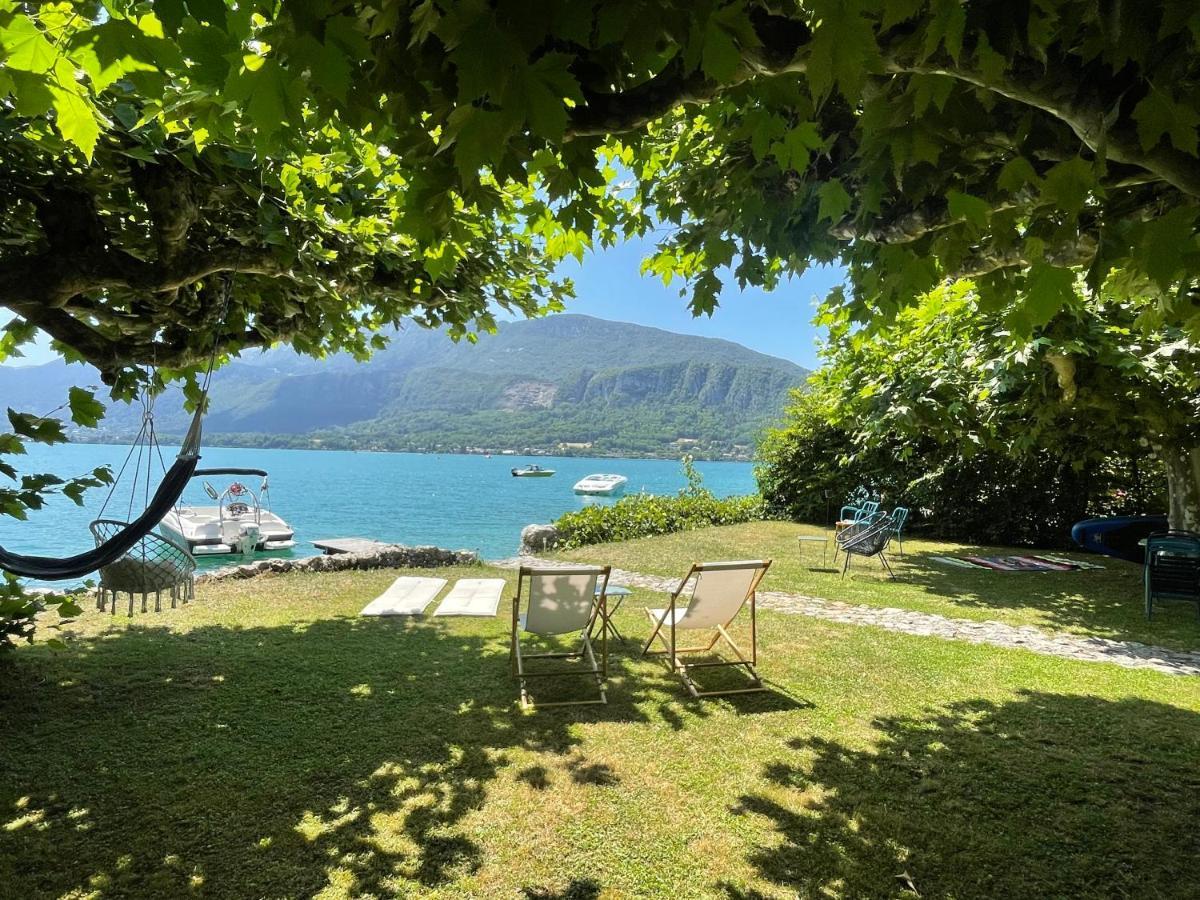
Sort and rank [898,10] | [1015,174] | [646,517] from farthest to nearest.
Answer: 1. [646,517]
2. [1015,174]
3. [898,10]

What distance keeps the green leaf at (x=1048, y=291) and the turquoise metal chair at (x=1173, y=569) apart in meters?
7.35

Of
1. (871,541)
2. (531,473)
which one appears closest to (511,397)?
(531,473)

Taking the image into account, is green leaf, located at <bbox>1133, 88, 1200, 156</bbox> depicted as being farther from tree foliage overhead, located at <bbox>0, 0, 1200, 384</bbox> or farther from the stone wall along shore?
the stone wall along shore

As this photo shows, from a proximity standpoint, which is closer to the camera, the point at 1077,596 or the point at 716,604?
the point at 716,604

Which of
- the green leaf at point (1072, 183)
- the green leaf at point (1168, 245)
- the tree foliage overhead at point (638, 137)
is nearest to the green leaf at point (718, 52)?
the tree foliage overhead at point (638, 137)

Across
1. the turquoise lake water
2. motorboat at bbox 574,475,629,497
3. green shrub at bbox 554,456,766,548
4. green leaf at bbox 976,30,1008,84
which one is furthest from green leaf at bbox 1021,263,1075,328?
motorboat at bbox 574,475,629,497

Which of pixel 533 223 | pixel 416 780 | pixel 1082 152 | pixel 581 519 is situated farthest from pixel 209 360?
pixel 581 519

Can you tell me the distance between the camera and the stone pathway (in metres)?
5.52

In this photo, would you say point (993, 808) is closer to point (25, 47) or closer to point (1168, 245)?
point (1168, 245)

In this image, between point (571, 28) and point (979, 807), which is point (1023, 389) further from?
point (571, 28)

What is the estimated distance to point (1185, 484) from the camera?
355 inches

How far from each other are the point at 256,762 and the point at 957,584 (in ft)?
30.1

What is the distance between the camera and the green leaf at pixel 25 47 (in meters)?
1.53

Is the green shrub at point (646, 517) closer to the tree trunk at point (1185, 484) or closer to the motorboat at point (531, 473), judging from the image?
the tree trunk at point (1185, 484)
